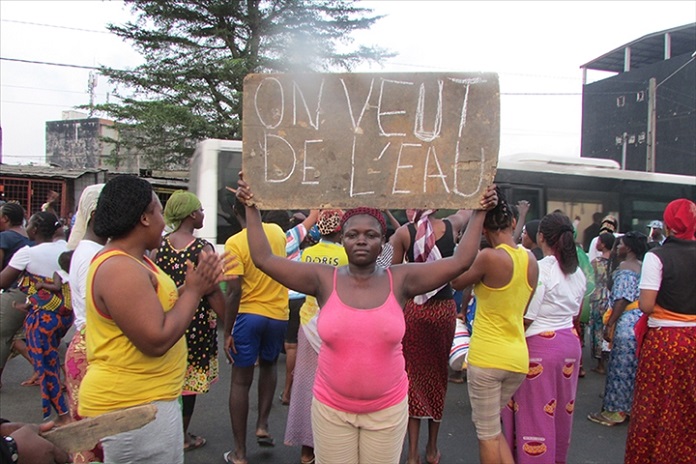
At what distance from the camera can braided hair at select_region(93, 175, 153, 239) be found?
2188 millimetres

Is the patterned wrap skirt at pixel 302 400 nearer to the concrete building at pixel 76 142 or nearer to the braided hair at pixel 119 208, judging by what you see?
the braided hair at pixel 119 208

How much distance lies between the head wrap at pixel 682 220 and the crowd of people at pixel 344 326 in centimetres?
1

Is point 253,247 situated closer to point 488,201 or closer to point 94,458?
Answer: point 488,201

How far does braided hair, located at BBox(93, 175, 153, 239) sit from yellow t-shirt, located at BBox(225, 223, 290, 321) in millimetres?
1718

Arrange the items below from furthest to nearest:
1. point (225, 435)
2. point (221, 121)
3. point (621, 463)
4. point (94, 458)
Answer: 1. point (221, 121)
2. point (225, 435)
3. point (621, 463)
4. point (94, 458)

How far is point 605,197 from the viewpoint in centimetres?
1127

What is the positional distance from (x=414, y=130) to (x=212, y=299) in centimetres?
176

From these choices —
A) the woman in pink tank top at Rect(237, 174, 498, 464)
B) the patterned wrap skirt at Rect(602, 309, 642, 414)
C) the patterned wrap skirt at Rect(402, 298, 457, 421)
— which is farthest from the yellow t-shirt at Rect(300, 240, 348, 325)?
the patterned wrap skirt at Rect(602, 309, 642, 414)

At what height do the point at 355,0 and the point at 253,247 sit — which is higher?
the point at 355,0

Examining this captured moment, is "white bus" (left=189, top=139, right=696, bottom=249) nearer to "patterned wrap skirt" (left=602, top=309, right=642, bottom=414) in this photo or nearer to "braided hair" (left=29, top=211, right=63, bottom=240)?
"braided hair" (left=29, top=211, right=63, bottom=240)

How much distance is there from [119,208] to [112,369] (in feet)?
2.16

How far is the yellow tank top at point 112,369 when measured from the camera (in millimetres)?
2143

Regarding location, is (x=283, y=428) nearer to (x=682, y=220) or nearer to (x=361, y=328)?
(x=361, y=328)

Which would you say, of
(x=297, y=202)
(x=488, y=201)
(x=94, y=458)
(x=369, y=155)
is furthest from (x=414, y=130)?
(x=94, y=458)
